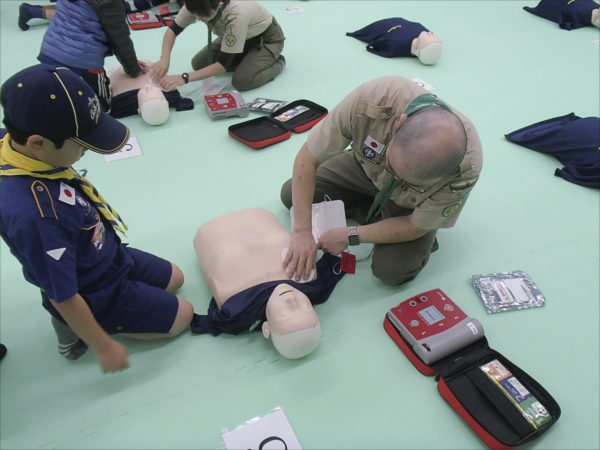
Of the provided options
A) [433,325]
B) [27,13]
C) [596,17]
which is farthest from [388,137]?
[596,17]

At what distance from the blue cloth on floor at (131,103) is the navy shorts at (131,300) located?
1.36 meters

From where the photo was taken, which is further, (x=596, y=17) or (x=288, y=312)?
(x=596, y=17)

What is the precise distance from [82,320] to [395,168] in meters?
0.92

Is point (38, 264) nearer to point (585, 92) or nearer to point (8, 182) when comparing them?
point (8, 182)

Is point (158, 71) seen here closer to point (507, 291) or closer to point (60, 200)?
point (60, 200)

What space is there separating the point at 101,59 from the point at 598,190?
2.70 metres

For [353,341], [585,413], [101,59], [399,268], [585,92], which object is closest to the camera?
[585,413]

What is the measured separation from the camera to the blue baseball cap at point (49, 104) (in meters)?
0.96

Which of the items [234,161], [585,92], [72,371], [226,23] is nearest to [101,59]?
[226,23]

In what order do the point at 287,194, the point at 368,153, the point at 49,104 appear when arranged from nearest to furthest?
the point at 49,104, the point at 368,153, the point at 287,194

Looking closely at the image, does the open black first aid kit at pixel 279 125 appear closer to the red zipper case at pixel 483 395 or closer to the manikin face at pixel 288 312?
the manikin face at pixel 288 312

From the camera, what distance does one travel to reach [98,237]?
1251 mm

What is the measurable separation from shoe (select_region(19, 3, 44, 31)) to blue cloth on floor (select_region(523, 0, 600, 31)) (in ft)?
14.7

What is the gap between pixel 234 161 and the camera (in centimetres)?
229
